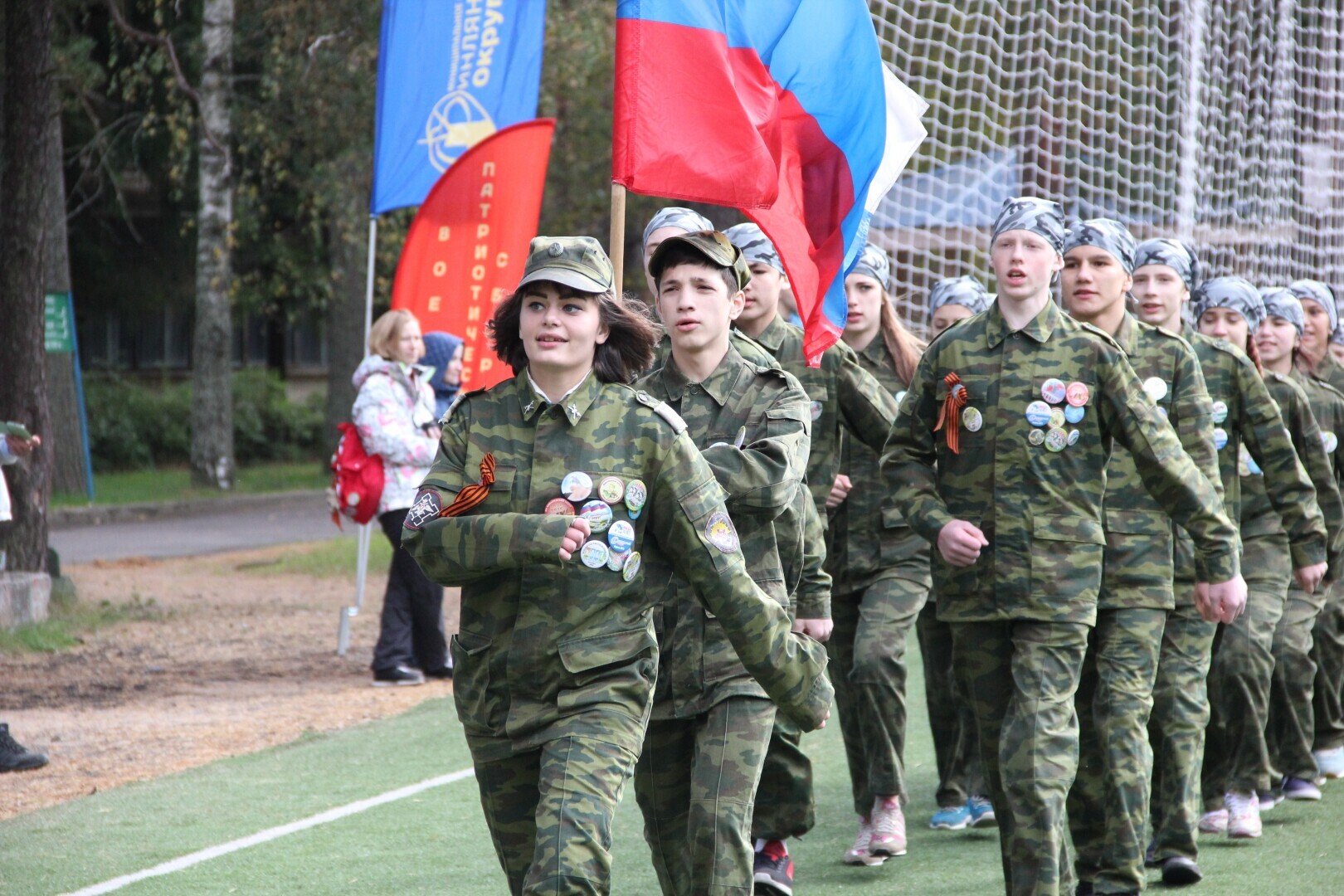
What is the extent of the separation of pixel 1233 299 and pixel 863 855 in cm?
276

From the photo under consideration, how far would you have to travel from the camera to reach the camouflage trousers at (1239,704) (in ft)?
22.8

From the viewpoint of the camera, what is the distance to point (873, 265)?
7270 mm

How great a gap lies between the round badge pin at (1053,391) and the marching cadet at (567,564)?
1.46m

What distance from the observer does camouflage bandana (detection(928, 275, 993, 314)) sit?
823 centimetres

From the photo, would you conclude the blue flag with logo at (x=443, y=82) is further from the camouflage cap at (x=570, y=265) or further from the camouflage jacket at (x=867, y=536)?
the camouflage cap at (x=570, y=265)

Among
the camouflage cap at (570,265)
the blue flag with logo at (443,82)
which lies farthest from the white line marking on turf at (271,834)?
the blue flag with logo at (443,82)

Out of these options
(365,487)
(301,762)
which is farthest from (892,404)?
(365,487)

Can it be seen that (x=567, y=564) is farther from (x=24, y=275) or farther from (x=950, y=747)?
(x=24, y=275)

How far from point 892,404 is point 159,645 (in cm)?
727

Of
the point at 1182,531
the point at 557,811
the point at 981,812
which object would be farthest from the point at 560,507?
the point at 981,812

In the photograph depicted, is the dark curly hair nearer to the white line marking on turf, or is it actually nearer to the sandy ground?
the white line marking on turf

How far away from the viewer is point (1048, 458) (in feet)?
17.7

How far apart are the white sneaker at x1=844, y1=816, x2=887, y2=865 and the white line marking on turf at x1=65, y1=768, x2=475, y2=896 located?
2166 mm

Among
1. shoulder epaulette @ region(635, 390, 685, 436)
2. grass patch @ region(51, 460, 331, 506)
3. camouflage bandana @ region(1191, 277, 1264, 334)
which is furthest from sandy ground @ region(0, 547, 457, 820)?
grass patch @ region(51, 460, 331, 506)
